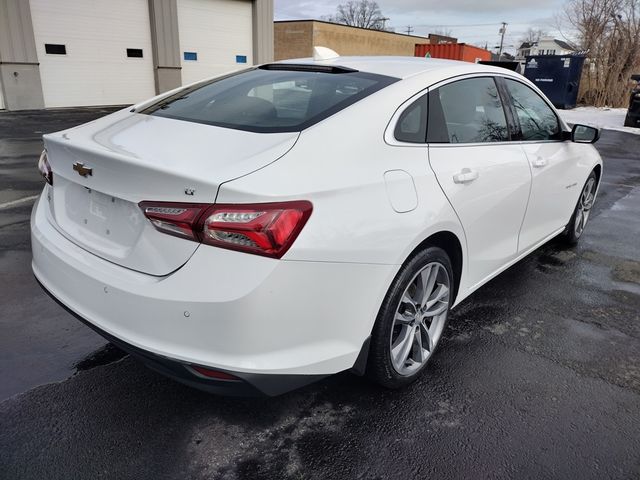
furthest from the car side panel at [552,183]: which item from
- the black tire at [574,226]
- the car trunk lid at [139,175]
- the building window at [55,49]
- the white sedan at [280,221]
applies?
the building window at [55,49]

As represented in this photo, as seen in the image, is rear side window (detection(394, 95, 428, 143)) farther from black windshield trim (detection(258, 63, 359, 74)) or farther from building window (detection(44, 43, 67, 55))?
building window (detection(44, 43, 67, 55))

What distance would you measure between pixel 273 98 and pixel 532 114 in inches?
82.2

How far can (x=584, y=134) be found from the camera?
4.29 meters

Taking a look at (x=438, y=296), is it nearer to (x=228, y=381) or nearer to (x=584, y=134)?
(x=228, y=381)

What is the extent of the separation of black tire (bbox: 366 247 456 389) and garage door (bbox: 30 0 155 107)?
656 inches

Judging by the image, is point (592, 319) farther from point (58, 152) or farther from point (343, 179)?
point (58, 152)

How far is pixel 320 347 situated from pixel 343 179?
0.68m

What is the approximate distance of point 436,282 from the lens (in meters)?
2.87

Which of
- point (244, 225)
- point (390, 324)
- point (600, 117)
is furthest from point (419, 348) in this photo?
point (600, 117)

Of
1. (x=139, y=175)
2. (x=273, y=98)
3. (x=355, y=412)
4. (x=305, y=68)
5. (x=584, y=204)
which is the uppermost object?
(x=305, y=68)

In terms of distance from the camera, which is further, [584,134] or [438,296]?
Result: [584,134]

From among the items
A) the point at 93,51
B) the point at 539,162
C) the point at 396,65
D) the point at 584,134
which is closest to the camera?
the point at 396,65

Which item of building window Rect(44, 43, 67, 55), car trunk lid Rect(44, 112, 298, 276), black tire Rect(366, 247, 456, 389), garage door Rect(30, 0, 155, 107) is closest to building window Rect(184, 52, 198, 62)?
garage door Rect(30, 0, 155, 107)

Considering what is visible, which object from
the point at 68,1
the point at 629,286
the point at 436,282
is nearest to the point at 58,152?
the point at 436,282
